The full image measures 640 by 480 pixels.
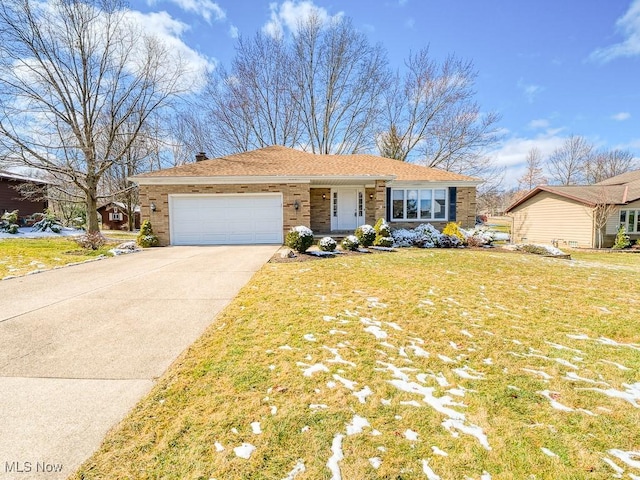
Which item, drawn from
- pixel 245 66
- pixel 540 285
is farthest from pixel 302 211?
pixel 245 66

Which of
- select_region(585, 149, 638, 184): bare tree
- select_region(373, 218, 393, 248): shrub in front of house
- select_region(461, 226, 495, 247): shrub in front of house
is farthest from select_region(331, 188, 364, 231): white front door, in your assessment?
select_region(585, 149, 638, 184): bare tree

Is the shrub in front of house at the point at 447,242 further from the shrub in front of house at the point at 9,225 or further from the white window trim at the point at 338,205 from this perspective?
the shrub in front of house at the point at 9,225

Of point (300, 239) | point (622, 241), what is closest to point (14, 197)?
point (300, 239)

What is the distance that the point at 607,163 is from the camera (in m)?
35.5

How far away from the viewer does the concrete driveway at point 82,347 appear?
1.92m

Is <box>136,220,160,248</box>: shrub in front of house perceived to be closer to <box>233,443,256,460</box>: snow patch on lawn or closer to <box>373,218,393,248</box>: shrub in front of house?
<box>373,218,393,248</box>: shrub in front of house

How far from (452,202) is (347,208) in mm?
5344

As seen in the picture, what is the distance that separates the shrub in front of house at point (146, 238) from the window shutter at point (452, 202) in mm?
13606

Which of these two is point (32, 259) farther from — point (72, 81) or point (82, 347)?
point (72, 81)

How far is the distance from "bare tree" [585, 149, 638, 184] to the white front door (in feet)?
125

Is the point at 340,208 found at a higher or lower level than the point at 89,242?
higher

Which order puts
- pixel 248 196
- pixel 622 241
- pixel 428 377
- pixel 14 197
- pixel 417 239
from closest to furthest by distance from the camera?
1. pixel 428 377
2. pixel 417 239
3. pixel 248 196
4. pixel 622 241
5. pixel 14 197

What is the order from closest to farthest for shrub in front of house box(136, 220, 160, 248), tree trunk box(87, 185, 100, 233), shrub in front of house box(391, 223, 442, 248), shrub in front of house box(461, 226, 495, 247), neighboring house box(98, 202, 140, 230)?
shrub in front of house box(391, 223, 442, 248) < shrub in front of house box(136, 220, 160, 248) < shrub in front of house box(461, 226, 495, 247) < tree trunk box(87, 185, 100, 233) < neighboring house box(98, 202, 140, 230)

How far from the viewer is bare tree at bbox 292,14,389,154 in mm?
22859
